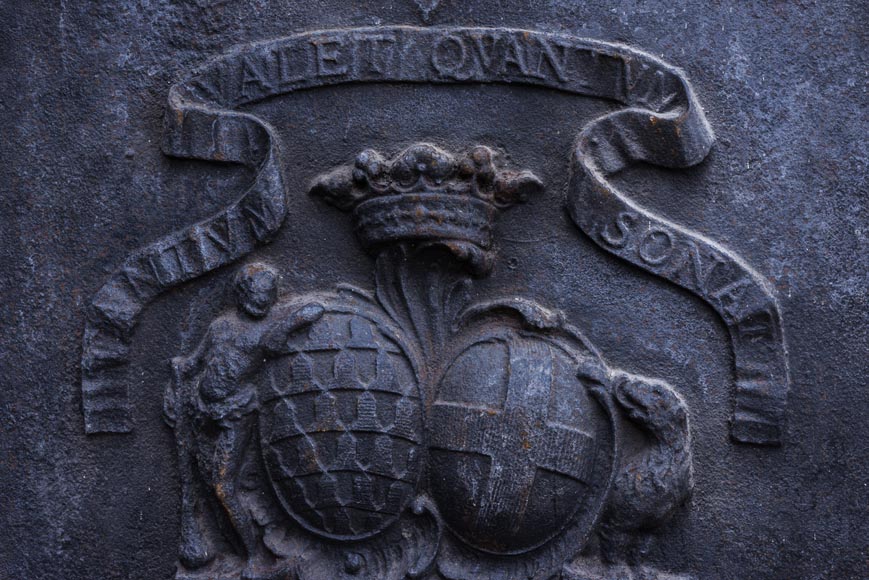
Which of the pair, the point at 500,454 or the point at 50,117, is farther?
the point at 50,117

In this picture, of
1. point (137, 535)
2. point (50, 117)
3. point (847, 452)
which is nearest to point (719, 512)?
point (847, 452)

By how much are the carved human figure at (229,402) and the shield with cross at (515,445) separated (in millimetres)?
476

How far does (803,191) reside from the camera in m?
3.43

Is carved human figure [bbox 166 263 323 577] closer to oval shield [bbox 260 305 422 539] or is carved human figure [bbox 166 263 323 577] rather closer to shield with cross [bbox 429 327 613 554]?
oval shield [bbox 260 305 422 539]

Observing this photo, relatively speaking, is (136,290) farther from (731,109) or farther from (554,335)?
(731,109)

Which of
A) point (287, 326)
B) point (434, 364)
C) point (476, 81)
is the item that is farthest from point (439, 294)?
point (476, 81)

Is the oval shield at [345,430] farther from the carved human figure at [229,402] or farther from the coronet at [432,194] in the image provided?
the coronet at [432,194]

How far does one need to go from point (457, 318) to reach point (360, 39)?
2.69 ft

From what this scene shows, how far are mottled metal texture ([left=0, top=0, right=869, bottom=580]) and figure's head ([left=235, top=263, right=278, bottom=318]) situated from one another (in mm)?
11

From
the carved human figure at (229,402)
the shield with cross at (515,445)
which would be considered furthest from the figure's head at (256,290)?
the shield with cross at (515,445)

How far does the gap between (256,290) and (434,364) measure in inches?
20.7

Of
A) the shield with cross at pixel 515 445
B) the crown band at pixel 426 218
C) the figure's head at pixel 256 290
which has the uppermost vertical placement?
the crown band at pixel 426 218

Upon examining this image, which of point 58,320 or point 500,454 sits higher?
point 58,320

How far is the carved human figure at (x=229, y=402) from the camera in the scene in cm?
338
